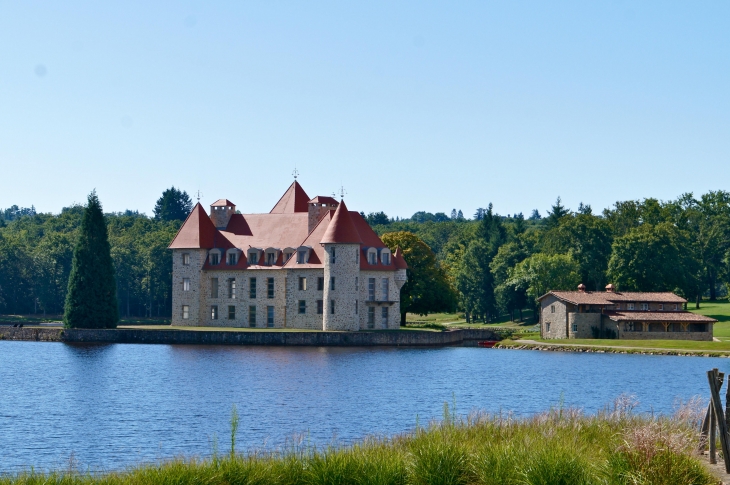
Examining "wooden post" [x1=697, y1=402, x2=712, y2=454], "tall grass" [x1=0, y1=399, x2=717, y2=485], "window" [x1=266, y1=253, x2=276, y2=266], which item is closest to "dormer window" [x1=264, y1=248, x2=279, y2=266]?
"window" [x1=266, y1=253, x2=276, y2=266]

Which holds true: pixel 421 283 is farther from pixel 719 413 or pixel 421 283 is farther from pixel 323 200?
pixel 719 413

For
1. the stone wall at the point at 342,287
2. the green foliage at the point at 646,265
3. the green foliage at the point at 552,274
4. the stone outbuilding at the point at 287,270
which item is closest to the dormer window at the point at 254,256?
the stone outbuilding at the point at 287,270

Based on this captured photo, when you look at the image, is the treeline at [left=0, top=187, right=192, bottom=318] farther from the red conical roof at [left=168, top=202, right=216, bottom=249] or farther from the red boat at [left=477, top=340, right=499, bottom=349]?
the red boat at [left=477, top=340, right=499, bottom=349]

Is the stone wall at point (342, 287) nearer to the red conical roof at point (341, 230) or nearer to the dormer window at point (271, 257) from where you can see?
the red conical roof at point (341, 230)

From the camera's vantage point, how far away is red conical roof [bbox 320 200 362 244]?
68.1 meters

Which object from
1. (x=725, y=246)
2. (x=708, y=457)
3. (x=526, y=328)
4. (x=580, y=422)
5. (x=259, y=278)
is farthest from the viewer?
(x=725, y=246)

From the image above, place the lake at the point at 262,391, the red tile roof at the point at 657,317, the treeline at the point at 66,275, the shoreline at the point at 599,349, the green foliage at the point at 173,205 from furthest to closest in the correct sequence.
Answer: the green foliage at the point at 173,205 < the treeline at the point at 66,275 < the red tile roof at the point at 657,317 < the shoreline at the point at 599,349 < the lake at the point at 262,391

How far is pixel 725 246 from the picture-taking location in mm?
106000

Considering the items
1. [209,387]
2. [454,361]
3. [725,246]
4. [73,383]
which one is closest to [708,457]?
Result: [209,387]

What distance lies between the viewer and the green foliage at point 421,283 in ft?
260

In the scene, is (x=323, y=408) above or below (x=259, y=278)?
below

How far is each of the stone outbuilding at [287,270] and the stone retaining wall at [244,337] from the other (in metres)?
2.84

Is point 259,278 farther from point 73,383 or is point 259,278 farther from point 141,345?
point 73,383

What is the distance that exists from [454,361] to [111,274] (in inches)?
1073
